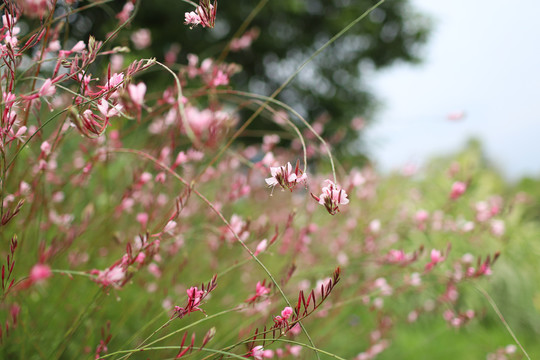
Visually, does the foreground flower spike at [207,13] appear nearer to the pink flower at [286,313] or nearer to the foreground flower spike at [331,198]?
the foreground flower spike at [331,198]

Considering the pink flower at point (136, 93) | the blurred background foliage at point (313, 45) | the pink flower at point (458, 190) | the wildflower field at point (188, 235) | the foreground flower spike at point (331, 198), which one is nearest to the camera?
the foreground flower spike at point (331, 198)

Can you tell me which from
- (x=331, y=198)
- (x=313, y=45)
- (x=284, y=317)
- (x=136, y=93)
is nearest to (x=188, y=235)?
(x=136, y=93)

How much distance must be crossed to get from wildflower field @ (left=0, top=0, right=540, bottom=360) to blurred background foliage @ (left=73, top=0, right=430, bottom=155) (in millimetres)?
5270

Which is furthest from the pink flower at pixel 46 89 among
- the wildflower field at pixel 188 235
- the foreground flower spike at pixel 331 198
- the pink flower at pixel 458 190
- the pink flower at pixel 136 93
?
the pink flower at pixel 458 190

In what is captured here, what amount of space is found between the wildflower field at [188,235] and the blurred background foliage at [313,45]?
5270 millimetres

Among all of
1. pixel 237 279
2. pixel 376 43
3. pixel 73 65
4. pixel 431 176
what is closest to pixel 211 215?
pixel 237 279

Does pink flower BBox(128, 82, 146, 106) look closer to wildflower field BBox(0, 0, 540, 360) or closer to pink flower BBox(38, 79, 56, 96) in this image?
wildflower field BBox(0, 0, 540, 360)

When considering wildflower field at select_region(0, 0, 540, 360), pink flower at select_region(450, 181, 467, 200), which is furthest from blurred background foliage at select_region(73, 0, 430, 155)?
pink flower at select_region(450, 181, 467, 200)

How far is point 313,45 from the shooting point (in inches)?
404

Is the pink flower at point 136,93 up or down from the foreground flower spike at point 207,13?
up

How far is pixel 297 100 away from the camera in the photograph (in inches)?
433

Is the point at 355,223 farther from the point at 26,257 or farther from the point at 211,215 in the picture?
the point at 26,257

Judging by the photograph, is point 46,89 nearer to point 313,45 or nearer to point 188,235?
point 188,235

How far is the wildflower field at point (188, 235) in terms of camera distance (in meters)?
0.83
